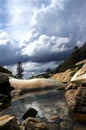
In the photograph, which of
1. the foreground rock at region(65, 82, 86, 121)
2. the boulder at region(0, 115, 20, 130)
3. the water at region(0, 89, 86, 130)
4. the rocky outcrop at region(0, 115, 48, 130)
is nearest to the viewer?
the boulder at region(0, 115, 20, 130)

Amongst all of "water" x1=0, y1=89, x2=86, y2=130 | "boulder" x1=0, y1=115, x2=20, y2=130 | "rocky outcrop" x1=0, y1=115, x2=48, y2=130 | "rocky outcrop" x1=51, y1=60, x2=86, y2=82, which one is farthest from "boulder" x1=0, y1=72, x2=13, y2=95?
"boulder" x1=0, y1=115, x2=20, y2=130

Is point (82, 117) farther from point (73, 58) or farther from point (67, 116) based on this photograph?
point (73, 58)

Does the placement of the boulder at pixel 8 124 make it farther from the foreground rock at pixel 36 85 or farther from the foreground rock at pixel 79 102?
the foreground rock at pixel 36 85

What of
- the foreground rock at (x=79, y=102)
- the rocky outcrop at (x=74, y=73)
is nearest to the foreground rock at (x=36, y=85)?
the rocky outcrop at (x=74, y=73)

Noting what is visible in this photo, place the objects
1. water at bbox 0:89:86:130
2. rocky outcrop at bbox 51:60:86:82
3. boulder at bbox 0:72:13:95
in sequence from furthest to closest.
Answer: rocky outcrop at bbox 51:60:86:82
boulder at bbox 0:72:13:95
water at bbox 0:89:86:130

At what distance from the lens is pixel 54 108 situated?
93.1 feet

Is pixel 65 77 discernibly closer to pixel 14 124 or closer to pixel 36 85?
pixel 36 85

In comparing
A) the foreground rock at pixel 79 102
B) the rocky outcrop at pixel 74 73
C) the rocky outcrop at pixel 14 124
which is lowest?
the rocky outcrop at pixel 14 124

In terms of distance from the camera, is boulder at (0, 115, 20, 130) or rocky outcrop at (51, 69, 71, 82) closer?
boulder at (0, 115, 20, 130)

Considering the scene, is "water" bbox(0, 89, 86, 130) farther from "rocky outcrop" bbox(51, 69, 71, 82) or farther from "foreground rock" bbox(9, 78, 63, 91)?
"rocky outcrop" bbox(51, 69, 71, 82)

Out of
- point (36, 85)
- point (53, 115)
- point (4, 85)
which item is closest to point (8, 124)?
point (53, 115)

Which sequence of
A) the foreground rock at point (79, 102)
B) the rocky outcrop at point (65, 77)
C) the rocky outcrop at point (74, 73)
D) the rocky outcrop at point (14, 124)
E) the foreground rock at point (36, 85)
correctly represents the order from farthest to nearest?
the rocky outcrop at point (65, 77) < the rocky outcrop at point (74, 73) < the foreground rock at point (36, 85) < the foreground rock at point (79, 102) < the rocky outcrop at point (14, 124)

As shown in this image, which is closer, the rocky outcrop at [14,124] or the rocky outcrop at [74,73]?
the rocky outcrop at [14,124]

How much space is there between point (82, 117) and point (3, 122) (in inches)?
325
